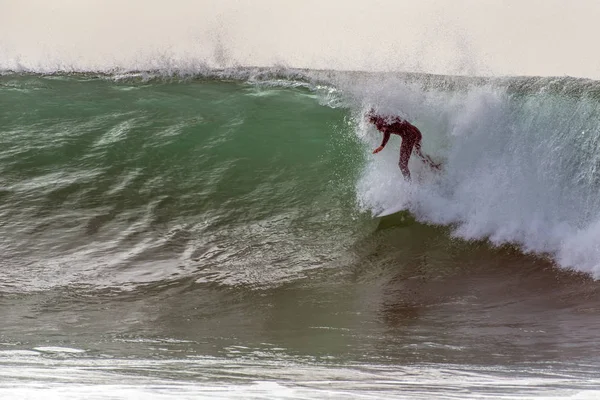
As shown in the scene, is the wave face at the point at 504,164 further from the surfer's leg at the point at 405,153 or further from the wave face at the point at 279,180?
the surfer's leg at the point at 405,153

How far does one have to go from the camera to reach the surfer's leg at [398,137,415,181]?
1090 cm

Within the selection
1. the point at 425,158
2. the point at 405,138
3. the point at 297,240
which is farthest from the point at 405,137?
the point at 297,240

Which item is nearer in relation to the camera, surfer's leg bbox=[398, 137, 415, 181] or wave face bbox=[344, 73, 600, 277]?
wave face bbox=[344, 73, 600, 277]

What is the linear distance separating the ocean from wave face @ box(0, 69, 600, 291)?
33 millimetres

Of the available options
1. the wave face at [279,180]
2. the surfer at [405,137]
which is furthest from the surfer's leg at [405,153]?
the wave face at [279,180]

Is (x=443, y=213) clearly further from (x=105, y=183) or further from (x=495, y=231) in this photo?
(x=105, y=183)

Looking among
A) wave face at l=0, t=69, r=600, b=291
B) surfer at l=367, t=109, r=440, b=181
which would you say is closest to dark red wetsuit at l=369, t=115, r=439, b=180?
surfer at l=367, t=109, r=440, b=181

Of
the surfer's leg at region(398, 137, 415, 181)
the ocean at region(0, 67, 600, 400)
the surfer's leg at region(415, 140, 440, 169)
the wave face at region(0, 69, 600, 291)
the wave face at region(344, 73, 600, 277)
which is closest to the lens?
the ocean at region(0, 67, 600, 400)

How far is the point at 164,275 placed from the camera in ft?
30.3

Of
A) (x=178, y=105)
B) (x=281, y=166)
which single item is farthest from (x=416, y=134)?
(x=178, y=105)

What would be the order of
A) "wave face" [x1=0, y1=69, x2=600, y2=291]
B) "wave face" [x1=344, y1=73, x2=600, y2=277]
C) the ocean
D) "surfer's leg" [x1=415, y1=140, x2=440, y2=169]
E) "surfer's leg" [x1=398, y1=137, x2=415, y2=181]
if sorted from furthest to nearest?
"surfer's leg" [x1=415, y1=140, x2=440, y2=169] → "surfer's leg" [x1=398, y1=137, x2=415, y2=181] → "wave face" [x1=344, y1=73, x2=600, y2=277] → "wave face" [x1=0, y1=69, x2=600, y2=291] → the ocean

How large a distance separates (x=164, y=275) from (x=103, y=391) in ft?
15.6

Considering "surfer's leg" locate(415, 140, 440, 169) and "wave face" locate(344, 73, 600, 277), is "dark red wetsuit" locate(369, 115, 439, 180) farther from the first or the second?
"wave face" locate(344, 73, 600, 277)

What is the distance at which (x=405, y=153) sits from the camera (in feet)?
35.9
